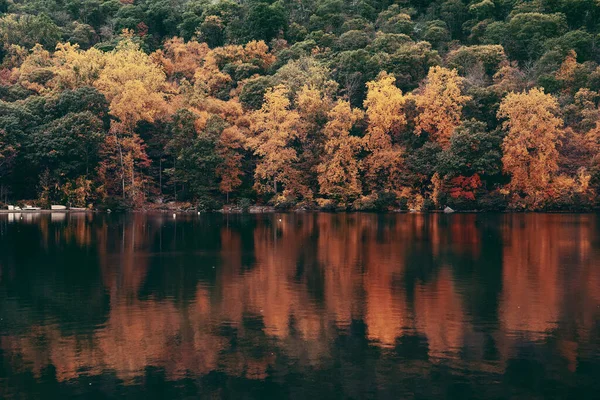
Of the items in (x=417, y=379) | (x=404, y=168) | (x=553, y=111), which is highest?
(x=553, y=111)

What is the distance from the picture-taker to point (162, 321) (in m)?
18.9

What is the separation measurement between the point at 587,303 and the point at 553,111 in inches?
2227

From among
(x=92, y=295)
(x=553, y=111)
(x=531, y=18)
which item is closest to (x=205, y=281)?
(x=92, y=295)

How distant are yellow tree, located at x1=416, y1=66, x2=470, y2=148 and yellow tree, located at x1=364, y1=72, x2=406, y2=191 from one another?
2.29m

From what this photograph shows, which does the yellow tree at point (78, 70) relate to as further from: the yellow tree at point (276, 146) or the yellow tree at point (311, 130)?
the yellow tree at point (311, 130)

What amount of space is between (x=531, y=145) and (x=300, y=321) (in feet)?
191

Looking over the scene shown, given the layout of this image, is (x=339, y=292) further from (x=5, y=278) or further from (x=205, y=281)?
(x=5, y=278)

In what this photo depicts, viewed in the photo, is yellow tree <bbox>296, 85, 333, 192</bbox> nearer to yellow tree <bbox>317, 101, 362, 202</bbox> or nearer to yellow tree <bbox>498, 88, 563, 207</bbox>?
yellow tree <bbox>317, 101, 362, 202</bbox>

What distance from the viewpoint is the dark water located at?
13859 mm

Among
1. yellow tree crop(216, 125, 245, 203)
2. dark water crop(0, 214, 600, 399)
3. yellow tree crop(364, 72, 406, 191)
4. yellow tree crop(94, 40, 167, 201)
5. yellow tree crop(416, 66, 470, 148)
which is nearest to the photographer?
dark water crop(0, 214, 600, 399)

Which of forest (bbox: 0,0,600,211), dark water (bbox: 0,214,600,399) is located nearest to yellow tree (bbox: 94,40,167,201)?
forest (bbox: 0,0,600,211)

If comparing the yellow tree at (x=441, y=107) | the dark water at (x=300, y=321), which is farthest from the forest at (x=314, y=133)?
the dark water at (x=300, y=321)

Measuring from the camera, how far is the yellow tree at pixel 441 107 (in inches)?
2950

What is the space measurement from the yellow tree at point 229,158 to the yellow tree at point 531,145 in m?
28.9
